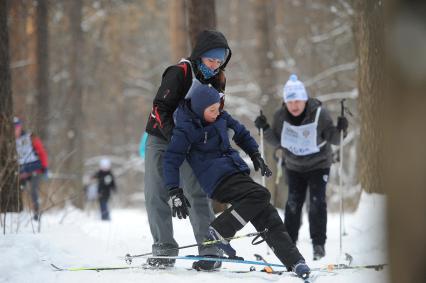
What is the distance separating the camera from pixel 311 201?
6.44m

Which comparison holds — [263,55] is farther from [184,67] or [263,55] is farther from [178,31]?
[184,67]

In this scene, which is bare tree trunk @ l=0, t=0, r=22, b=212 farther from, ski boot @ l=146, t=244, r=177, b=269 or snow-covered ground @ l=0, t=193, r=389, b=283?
ski boot @ l=146, t=244, r=177, b=269

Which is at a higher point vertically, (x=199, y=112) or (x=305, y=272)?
(x=199, y=112)

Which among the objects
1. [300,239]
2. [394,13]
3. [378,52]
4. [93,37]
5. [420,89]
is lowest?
[300,239]

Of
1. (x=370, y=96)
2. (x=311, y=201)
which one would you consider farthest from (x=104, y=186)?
(x=311, y=201)

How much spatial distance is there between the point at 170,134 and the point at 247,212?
859 millimetres

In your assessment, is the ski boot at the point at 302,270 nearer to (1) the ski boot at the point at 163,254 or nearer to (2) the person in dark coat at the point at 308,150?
(1) the ski boot at the point at 163,254

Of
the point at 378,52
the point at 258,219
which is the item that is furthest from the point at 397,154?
the point at 378,52

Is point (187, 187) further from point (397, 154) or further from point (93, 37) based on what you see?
point (93, 37)

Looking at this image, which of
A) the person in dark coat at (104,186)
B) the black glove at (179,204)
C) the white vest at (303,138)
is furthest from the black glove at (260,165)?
the person in dark coat at (104,186)

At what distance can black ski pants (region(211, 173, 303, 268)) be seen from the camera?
4.48 meters

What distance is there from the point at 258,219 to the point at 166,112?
43.7 inches

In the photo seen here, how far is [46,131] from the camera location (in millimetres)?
18125

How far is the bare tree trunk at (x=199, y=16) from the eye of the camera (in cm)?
847
